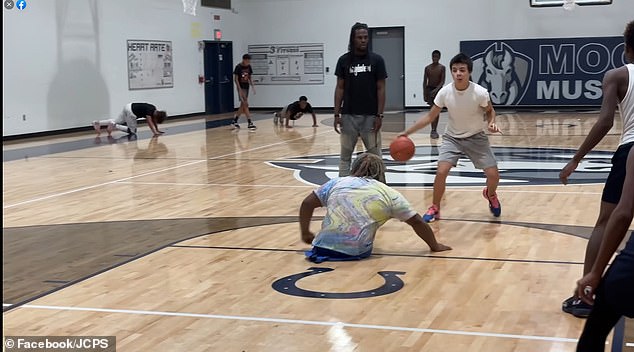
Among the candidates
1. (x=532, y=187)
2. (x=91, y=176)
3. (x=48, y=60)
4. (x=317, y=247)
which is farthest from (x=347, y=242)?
(x=48, y=60)

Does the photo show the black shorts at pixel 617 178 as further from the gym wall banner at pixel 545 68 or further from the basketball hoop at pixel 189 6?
the gym wall banner at pixel 545 68

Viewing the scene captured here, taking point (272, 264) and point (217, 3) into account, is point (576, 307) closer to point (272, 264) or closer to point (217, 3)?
point (272, 264)

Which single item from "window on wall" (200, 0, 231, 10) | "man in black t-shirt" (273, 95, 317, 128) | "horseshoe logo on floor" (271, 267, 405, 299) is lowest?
"horseshoe logo on floor" (271, 267, 405, 299)

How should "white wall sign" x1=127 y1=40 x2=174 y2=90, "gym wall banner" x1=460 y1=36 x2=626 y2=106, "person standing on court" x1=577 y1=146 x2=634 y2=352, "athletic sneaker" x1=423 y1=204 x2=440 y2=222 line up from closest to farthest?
1. "person standing on court" x1=577 y1=146 x2=634 y2=352
2. "athletic sneaker" x1=423 y1=204 x2=440 y2=222
3. "white wall sign" x1=127 y1=40 x2=174 y2=90
4. "gym wall banner" x1=460 y1=36 x2=626 y2=106

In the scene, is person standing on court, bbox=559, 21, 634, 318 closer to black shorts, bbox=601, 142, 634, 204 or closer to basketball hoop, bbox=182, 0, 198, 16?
black shorts, bbox=601, 142, 634, 204

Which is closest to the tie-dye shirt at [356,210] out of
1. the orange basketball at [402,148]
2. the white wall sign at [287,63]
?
the orange basketball at [402,148]

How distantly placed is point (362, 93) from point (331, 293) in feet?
12.9

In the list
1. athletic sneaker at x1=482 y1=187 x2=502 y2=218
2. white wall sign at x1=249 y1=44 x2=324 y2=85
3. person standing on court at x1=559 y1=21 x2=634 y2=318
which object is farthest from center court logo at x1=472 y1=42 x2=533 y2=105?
person standing on court at x1=559 y1=21 x2=634 y2=318

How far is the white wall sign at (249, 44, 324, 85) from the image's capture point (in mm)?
30766

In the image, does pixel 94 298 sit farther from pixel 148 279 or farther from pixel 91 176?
pixel 91 176

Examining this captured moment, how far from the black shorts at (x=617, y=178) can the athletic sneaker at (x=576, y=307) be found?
704mm

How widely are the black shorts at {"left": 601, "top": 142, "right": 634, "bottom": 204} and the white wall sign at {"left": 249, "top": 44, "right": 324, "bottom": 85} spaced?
1026 inches

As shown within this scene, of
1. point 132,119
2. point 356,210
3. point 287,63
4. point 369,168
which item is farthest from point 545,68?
point 356,210

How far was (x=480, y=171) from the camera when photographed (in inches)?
502
